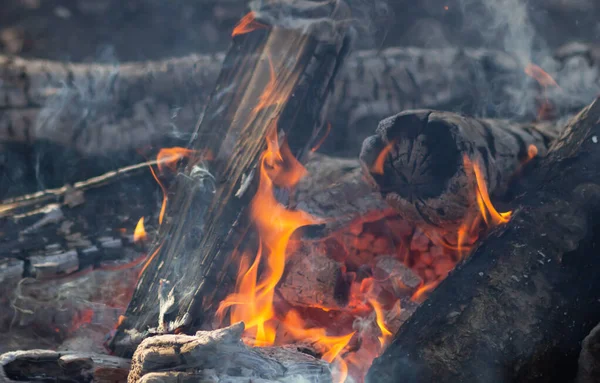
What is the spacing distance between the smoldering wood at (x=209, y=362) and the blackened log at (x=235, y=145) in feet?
1.84

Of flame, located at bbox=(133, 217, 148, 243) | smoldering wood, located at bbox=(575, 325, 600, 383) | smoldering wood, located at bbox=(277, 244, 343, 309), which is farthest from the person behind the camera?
flame, located at bbox=(133, 217, 148, 243)

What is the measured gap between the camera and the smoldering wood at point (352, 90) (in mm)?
3887

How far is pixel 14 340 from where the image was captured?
8.79 ft

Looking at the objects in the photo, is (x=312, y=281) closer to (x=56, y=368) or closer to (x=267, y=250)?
(x=267, y=250)

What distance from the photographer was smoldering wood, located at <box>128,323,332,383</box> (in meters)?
1.73

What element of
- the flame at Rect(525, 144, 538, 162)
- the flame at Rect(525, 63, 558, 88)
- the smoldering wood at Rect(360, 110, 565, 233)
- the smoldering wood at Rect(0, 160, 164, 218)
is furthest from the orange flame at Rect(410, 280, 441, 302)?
the flame at Rect(525, 63, 558, 88)

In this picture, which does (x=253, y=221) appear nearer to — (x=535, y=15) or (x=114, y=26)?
(x=114, y=26)

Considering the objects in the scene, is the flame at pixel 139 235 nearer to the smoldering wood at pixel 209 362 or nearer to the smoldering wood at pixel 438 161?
the smoldering wood at pixel 209 362

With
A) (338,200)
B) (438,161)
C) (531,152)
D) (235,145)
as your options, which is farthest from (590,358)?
(235,145)

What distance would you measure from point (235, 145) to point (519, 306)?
153cm

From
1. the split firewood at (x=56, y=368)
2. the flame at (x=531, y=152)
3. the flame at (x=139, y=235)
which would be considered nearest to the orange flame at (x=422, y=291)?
the flame at (x=531, y=152)

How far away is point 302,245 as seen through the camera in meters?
2.94

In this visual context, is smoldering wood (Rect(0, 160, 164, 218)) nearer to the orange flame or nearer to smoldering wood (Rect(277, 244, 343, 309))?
smoldering wood (Rect(277, 244, 343, 309))

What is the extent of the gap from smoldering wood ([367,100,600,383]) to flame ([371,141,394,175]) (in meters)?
0.60
